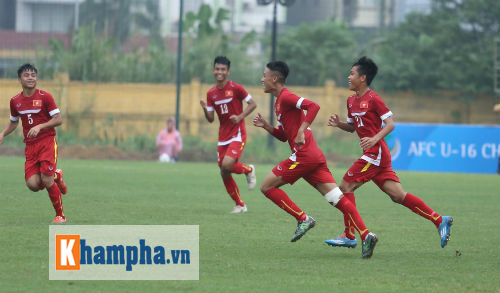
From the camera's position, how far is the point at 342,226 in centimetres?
1244

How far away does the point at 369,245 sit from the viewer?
365 inches

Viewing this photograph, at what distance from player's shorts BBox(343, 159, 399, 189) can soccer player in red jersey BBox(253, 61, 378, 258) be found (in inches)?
9.2

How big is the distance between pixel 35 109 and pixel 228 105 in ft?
11.8

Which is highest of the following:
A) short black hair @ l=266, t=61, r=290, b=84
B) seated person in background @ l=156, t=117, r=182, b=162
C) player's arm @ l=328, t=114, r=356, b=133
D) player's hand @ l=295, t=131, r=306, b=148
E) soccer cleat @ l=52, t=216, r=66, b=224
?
short black hair @ l=266, t=61, r=290, b=84

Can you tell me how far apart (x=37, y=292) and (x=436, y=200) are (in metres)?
11.7

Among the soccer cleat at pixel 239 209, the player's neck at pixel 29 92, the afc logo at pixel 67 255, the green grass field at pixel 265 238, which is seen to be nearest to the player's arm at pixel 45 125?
the player's neck at pixel 29 92

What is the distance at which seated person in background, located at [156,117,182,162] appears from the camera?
30220 millimetres

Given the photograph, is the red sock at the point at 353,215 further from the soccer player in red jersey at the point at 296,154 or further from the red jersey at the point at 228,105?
the red jersey at the point at 228,105

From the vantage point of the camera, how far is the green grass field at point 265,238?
7.74 meters

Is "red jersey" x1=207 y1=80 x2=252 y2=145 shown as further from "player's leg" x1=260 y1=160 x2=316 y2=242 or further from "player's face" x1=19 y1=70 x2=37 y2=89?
"player's leg" x1=260 y1=160 x2=316 y2=242

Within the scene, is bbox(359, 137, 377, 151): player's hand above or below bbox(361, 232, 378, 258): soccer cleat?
above

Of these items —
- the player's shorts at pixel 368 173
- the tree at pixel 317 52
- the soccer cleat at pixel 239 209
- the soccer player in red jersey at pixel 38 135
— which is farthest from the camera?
the tree at pixel 317 52

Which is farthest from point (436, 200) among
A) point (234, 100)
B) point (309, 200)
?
point (234, 100)

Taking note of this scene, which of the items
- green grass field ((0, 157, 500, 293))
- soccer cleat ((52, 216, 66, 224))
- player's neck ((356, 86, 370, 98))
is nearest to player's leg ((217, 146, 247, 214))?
green grass field ((0, 157, 500, 293))
